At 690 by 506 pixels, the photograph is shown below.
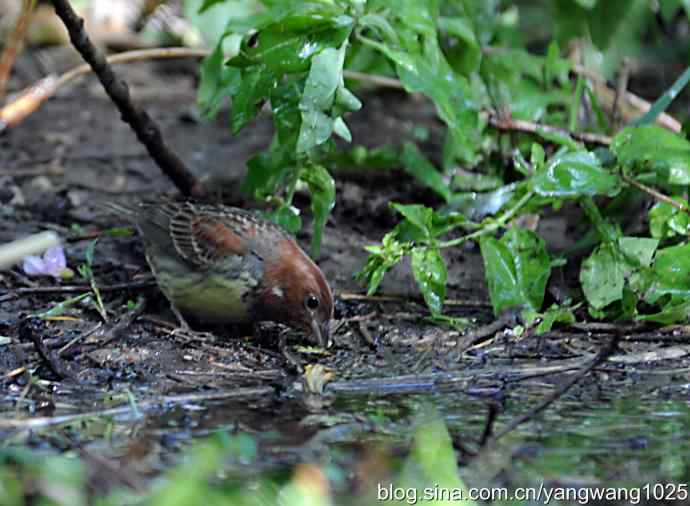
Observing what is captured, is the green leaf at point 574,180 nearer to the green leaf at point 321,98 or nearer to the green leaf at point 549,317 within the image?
the green leaf at point 549,317

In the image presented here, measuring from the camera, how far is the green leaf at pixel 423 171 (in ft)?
21.5

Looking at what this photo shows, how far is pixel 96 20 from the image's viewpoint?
966 centimetres

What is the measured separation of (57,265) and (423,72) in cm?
198

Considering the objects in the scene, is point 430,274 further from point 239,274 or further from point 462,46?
point 462,46

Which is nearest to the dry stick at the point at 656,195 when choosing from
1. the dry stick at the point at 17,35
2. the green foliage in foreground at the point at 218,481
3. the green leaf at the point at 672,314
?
the green leaf at the point at 672,314

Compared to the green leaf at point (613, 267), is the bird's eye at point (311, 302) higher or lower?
lower

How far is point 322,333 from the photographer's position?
17.5ft

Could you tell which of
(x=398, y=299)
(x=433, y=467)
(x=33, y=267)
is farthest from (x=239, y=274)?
(x=433, y=467)

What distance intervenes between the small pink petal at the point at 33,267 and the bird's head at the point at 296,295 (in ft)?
3.70

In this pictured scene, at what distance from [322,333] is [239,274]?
1.79 ft

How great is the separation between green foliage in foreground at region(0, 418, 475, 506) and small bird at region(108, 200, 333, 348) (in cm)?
156

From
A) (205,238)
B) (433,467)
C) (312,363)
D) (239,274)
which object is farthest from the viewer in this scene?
(205,238)

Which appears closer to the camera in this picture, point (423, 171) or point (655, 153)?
point (655, 153)

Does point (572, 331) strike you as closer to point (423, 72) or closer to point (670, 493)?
point (423, 72)
